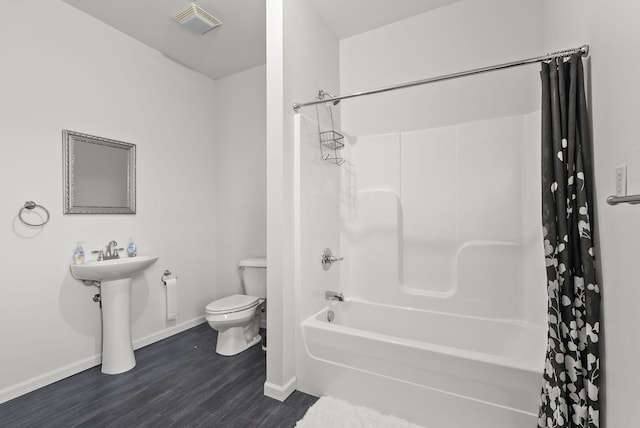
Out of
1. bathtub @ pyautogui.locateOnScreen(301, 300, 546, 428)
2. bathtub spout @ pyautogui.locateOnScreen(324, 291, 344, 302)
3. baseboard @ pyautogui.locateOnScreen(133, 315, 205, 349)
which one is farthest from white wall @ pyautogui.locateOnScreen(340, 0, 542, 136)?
baseboard @ pyautogui.locateOnScreen(133, 315, 205, 349)

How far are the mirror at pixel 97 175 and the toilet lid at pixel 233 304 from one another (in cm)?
112

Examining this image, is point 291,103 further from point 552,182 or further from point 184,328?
point 184,328

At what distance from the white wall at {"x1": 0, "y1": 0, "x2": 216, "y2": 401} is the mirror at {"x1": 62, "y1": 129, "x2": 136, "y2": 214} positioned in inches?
2.5

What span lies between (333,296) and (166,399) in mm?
1286

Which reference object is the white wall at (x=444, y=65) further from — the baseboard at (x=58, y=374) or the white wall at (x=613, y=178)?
the baseboard at (x=58, y=374)

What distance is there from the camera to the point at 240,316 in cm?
248

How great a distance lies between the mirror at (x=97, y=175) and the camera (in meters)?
2.26

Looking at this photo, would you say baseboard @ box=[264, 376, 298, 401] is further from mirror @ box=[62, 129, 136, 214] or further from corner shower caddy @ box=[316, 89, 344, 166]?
mirror @ box=[62, 129, 136, 214]

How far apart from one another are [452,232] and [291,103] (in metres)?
1.50

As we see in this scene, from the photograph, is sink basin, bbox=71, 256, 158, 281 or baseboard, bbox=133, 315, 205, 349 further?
baseboard, bbox=133, 315, 205, 349

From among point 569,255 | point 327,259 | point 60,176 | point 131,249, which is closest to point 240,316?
point 327,259

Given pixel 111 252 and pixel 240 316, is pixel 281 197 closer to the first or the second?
pixel 240 316

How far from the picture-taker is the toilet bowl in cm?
243

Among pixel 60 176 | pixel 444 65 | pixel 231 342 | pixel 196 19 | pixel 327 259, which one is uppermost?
pixel 196 19
